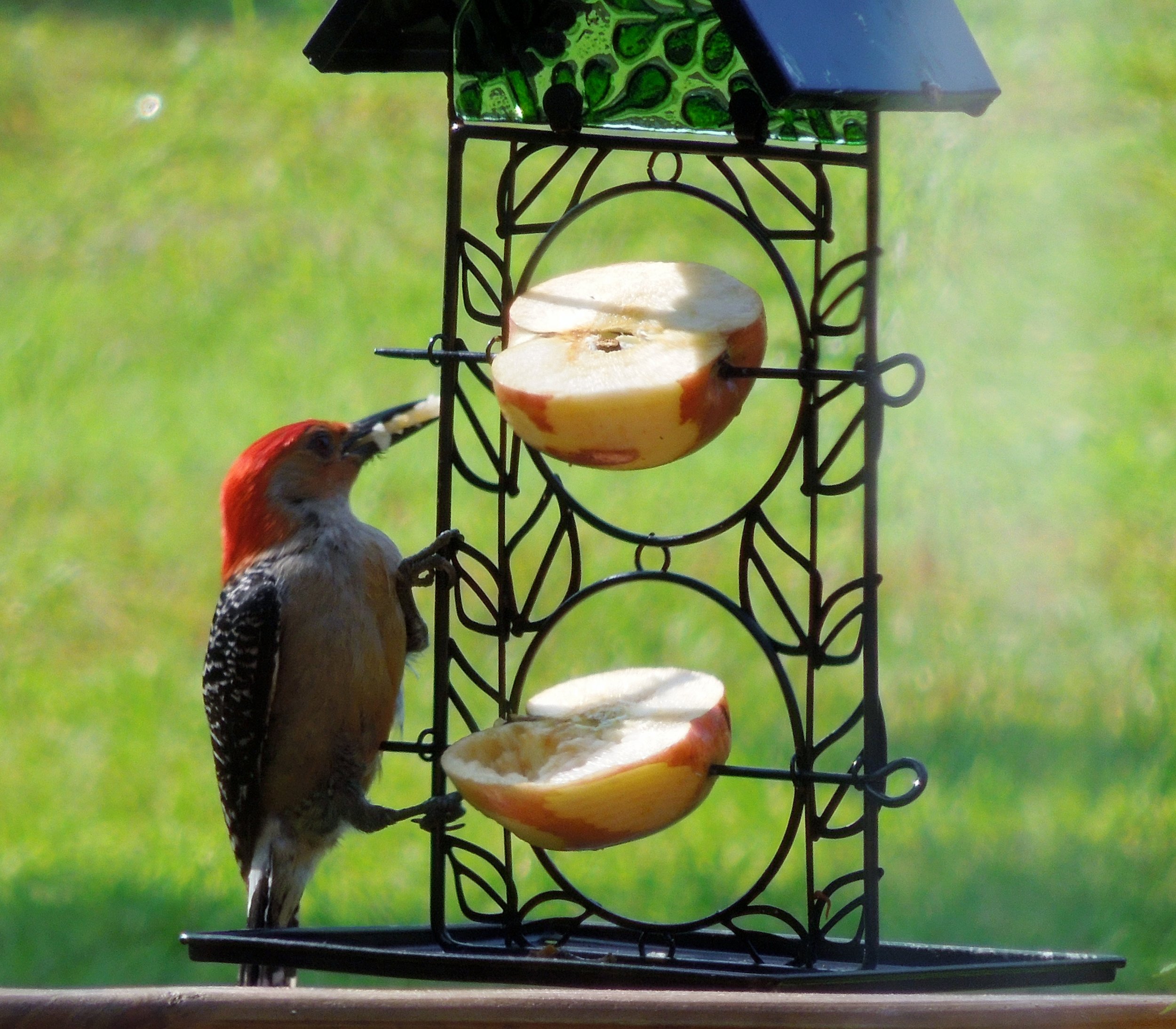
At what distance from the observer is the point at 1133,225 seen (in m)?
7.31

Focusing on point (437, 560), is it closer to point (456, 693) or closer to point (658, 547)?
point (456, 693)

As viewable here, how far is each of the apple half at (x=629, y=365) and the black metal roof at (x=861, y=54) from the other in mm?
424

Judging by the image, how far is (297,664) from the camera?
12.8ft

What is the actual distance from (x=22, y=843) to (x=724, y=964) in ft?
11.4

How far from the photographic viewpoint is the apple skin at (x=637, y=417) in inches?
109

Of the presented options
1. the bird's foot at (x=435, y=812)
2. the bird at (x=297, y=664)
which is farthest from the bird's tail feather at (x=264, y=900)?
the bird's foot at (x=435, y=812)

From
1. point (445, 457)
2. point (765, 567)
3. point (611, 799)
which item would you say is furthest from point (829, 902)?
point (445, 457)

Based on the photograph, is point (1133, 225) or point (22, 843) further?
point (1133, 225)

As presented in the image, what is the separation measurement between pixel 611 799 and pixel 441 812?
556mm

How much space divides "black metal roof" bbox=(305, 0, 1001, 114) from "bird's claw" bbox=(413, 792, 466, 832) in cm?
150

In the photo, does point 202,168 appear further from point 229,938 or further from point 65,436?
point 229,938

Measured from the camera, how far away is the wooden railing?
2.30 m

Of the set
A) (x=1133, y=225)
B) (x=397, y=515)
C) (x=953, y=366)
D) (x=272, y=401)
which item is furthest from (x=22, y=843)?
(x=1133, y=225)

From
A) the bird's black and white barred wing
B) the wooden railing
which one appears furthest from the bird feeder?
the bird's black and white barred wing
